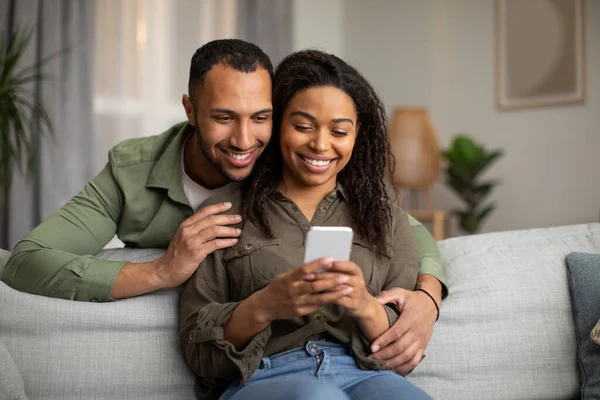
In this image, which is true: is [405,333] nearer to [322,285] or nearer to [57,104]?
[322,285]

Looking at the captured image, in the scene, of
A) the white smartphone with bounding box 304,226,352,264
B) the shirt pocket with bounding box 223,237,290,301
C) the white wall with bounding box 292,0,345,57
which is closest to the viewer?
the white smartphone with bounding box 304,226,352,264

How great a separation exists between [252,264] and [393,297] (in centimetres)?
32

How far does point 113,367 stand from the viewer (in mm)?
1499

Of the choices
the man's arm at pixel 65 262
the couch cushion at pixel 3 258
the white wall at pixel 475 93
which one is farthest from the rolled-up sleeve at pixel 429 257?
the white wall at pixel 475 93

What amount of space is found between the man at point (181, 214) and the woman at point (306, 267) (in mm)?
45

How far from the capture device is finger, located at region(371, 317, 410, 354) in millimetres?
1388

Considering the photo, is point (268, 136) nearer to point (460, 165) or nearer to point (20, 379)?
point (20, 379)

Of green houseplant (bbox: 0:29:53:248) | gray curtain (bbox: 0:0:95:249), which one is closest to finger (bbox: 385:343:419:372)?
green houseplant (bbox: 0:29:53:248)

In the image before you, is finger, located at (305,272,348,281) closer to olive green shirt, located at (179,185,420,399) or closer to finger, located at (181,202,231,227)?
olive green shirt, located at (179,185,420,399)

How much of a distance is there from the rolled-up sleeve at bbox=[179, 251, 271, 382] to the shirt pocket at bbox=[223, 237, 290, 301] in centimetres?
2

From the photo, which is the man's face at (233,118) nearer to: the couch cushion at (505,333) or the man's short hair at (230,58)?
the man's short hair at (230,58)

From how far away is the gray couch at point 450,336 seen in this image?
149 cm

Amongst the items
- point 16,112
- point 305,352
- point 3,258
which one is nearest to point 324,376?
point 305,352

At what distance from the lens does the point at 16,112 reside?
340 cm
